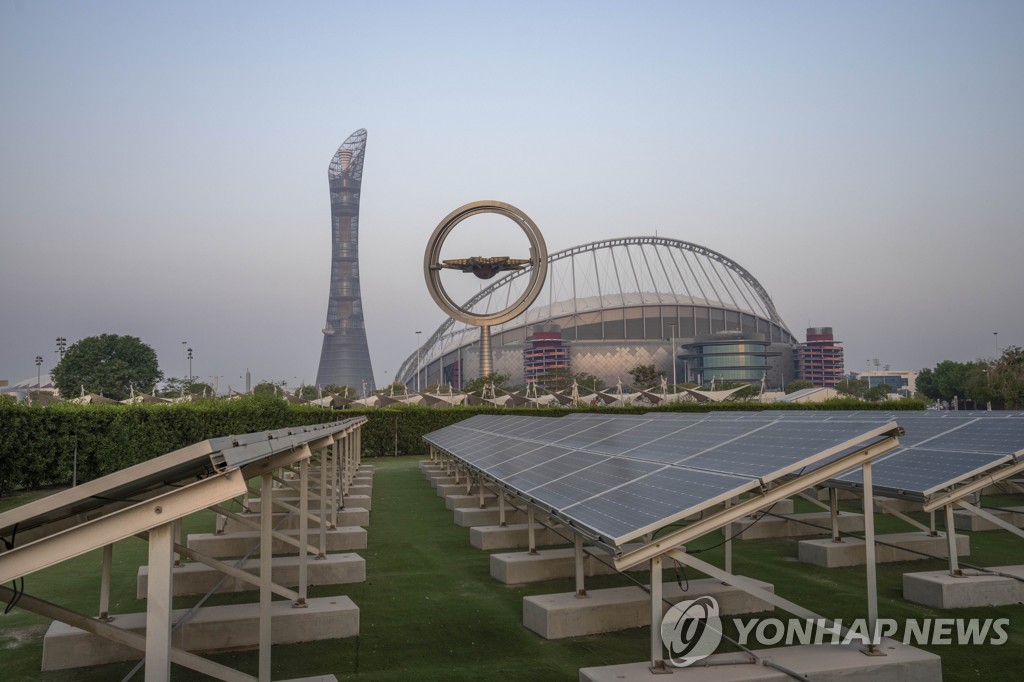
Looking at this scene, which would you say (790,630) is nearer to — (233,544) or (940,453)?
(940,453)

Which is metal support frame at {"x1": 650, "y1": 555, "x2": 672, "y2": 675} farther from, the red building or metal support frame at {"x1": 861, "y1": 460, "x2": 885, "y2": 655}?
the red building

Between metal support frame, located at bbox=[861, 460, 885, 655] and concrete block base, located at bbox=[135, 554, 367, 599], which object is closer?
metal support frame, located at bbox=[861, 460, 885, 655]

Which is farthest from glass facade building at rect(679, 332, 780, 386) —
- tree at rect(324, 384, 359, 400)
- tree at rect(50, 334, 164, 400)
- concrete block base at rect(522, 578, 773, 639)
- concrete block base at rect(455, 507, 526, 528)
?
concrete block base at rect(522, 578, 773, 639)

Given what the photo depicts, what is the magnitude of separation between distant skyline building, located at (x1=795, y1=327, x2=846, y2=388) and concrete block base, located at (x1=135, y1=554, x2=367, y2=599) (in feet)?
613

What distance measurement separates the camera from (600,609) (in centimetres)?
1003

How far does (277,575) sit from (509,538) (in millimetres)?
5220

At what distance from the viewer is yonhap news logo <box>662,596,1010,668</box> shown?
9.27 m

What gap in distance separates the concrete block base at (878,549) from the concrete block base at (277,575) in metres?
7.98

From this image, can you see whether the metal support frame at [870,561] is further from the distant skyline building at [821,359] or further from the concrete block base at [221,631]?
the distant skyline building at [821,359]

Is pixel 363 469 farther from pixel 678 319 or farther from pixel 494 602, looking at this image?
pixel 678 319

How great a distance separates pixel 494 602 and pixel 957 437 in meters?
8.42

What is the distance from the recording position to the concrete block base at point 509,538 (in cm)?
1596

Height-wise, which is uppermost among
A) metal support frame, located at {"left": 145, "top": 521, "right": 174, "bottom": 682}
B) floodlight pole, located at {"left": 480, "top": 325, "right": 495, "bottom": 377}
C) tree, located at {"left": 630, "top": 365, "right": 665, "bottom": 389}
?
floodlight pole, located at {"left": 480, "top": 325, "right": 495, "bottom": 377}

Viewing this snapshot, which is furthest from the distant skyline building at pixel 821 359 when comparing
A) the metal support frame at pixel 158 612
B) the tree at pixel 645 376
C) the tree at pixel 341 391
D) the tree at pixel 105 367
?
the metal support frame at pixel 158 612
